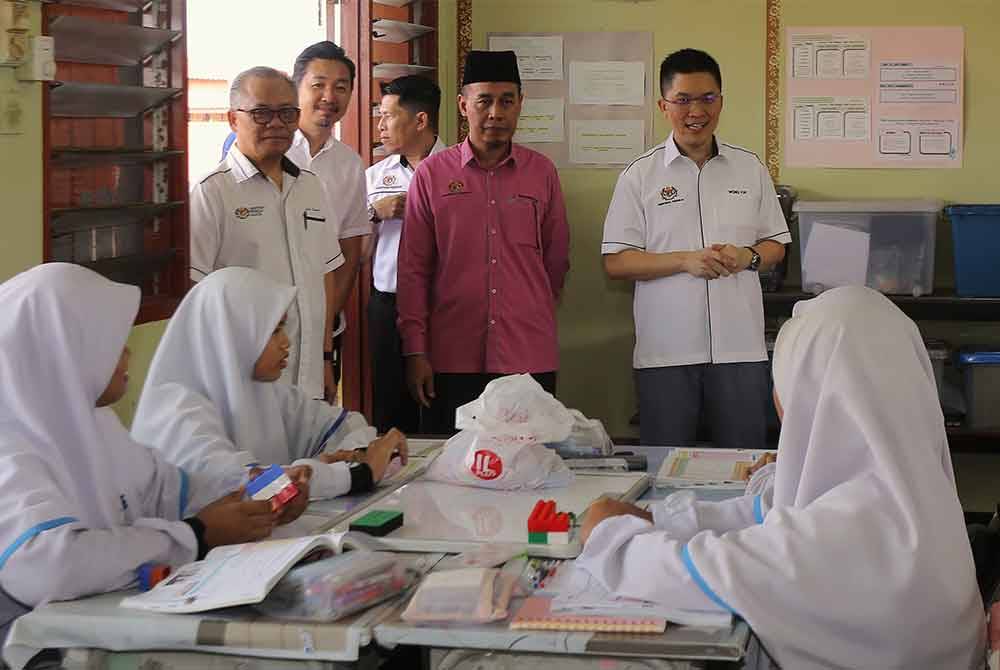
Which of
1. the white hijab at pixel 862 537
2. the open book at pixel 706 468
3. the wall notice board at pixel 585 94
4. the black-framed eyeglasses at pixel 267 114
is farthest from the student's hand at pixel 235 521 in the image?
the wall notice board at pixel 585 94

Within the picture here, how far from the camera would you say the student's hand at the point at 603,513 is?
2.08 m

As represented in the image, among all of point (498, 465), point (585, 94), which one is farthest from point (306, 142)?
point (498, 465)

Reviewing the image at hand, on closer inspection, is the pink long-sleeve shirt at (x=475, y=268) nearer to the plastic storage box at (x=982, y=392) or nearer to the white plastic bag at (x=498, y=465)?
the white plastic bag at (x=498, y=465)

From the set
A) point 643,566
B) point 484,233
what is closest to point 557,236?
→ point 484,233

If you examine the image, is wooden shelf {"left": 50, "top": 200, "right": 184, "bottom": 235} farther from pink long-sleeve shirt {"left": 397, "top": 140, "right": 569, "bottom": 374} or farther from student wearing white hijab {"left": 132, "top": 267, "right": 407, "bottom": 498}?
pink long-sleeve shirt {"left": 397, "top": 140, "right": 569, "bottom": 374}

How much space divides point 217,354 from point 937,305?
2.81 meters

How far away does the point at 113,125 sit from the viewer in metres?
3.18

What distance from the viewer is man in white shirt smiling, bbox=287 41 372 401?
395 cm

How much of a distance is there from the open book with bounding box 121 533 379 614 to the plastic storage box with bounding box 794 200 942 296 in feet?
9.70

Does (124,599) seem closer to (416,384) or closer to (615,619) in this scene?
(615,619)

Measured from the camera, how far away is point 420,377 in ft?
12.8

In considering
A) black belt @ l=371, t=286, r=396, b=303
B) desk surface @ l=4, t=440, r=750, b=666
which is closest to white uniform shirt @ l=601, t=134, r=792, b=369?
black belt @ l=371, t=286, r=396, b=303

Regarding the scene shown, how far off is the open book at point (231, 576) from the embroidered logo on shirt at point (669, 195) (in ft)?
7.00

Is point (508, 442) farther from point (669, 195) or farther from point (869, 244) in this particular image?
point (869, 244)
